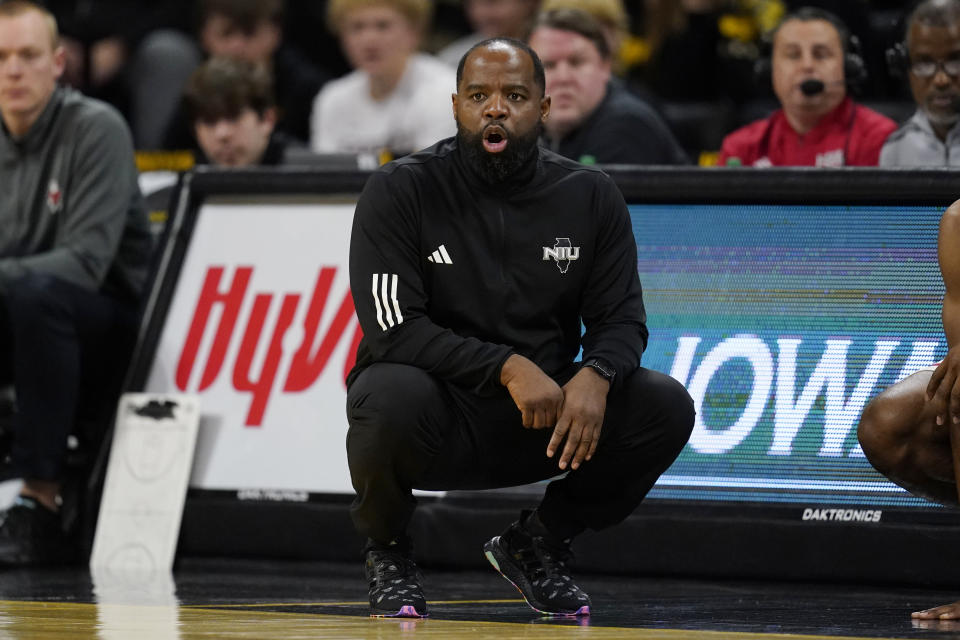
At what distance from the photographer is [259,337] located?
5.29m

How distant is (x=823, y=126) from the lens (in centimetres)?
561

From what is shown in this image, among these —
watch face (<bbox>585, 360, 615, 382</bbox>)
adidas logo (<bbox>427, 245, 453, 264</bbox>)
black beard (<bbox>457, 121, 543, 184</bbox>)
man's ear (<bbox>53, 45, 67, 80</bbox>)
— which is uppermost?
man's ear (<bbox>53, 45, 67, 80</bbox>)

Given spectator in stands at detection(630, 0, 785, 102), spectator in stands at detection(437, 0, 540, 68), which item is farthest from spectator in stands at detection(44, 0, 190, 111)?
spectator in stands at detection(630, 0, 785, 102)

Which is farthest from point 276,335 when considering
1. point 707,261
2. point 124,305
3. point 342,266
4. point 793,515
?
point 793,515

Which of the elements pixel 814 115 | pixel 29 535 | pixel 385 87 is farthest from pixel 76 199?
pixel 814 115

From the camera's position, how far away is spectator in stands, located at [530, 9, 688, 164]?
5742 millimetres

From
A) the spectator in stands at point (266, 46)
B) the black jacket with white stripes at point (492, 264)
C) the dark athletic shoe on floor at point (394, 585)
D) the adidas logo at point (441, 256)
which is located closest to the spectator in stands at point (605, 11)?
the spectator in stands at point (266, 46)

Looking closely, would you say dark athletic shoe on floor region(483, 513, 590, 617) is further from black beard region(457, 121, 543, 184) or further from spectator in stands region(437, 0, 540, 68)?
spectator in stands region(437, 0, 540, 68)

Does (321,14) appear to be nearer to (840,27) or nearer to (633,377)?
(840,27)

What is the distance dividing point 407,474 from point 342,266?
1.63m

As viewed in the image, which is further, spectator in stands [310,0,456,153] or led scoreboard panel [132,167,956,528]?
spectator in stands [310,0,456,153]

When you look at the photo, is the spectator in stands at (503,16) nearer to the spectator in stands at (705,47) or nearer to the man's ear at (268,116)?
the spectator in stands at (705,47)

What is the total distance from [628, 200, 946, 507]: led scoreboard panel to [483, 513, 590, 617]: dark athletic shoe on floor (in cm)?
90

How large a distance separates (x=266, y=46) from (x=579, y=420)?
205 inches
